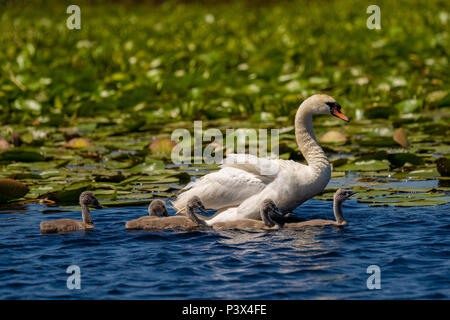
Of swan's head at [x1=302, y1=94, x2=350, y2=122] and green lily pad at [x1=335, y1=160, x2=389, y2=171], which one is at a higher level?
swan's head at [x1=302, y1=94, x2=350, y2=122]

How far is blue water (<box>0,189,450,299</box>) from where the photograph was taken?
241 inches

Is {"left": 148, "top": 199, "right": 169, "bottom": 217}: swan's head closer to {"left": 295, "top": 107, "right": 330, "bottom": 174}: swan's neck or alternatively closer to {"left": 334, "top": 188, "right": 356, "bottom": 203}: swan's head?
{"left": 295, "top": 107, "right": 330, "bottom": 174}: swan's neck

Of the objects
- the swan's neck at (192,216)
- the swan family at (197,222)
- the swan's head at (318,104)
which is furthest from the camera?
the swan's head at (318,104)

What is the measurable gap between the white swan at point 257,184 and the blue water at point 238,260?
0.51 metres

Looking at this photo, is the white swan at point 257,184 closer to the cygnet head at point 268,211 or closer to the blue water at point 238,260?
the cygnet head at point 268,211

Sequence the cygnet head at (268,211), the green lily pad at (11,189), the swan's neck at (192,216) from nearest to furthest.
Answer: the cygnet head at (268,211) < the swan's neck at (192,216) < the green lily pad at (11,189)

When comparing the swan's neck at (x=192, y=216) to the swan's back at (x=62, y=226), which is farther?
the swan's neck at (x=192, y=216)

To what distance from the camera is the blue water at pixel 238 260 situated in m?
6.13

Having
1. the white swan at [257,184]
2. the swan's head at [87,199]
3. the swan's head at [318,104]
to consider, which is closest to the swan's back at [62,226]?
the swan's head at [87,199]

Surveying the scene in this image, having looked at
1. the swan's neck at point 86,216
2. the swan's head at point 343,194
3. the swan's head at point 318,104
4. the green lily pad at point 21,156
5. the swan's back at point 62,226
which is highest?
the swan's head at point 318,104

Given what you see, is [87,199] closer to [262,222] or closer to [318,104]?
[262,222]

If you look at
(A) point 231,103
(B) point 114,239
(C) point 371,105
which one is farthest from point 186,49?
(B) point 114,239

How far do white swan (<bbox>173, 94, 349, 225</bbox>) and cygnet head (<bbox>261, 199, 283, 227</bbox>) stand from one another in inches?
9.8

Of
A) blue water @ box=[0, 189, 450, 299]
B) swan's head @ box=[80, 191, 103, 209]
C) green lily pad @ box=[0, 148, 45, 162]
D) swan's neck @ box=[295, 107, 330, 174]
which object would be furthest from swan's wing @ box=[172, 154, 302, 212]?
green lily pad @ box=[0, 148, 45, 162]
